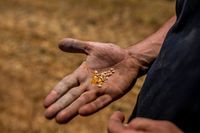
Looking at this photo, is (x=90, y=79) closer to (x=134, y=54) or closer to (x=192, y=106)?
(x=134, y=54)

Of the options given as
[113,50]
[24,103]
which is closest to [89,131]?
[24,103]

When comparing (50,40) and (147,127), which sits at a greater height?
(147,127)

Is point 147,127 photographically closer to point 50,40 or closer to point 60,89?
point 60,89

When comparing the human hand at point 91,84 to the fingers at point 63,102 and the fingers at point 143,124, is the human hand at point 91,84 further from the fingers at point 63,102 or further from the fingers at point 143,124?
the fingers at point 143,124

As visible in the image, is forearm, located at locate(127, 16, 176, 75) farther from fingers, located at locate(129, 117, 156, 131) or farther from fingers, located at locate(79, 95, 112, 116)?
fingers, located at locate(129, 117, 156, 131)

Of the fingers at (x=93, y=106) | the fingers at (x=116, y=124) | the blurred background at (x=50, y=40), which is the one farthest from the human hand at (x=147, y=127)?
the blurred background at (x=50, y=40)

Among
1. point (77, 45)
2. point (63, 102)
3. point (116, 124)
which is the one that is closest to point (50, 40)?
point (77, 45)
